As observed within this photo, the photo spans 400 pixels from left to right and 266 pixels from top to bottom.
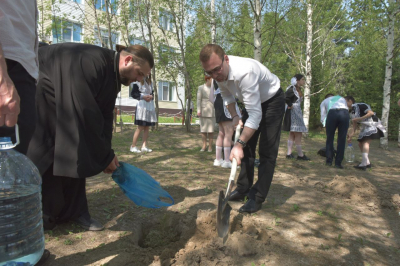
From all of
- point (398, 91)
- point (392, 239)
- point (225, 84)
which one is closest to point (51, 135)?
point (225, 84)

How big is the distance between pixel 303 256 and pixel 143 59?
2.20m

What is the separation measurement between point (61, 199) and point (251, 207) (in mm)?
2088

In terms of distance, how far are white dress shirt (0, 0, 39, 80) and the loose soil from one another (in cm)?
159

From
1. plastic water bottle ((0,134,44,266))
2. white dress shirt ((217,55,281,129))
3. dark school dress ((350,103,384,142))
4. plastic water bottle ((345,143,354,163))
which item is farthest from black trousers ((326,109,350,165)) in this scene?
plastic water bottle ((0,134,44,266))

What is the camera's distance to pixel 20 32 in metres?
1.72

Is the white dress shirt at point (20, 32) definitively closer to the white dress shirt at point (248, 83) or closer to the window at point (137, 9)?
→ the white dress shirt at point (248, 83)

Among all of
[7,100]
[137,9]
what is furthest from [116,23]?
[7,100]

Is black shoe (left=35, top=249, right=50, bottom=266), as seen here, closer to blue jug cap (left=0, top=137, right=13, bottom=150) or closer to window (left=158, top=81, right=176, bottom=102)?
blue jug cap (left=0, top=137, right=13, bottom=150)

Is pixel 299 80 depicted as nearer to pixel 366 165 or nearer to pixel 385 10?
pixel 366 165

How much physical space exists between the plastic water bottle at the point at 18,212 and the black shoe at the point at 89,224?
94cm

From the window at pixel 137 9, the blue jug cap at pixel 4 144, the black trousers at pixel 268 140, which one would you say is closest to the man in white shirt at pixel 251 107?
the black trousers at pixel 268 140

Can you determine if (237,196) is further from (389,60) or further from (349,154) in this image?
(389,60)

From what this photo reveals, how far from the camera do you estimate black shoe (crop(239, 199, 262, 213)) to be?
11.4 feet

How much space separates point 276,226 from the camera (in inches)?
124
